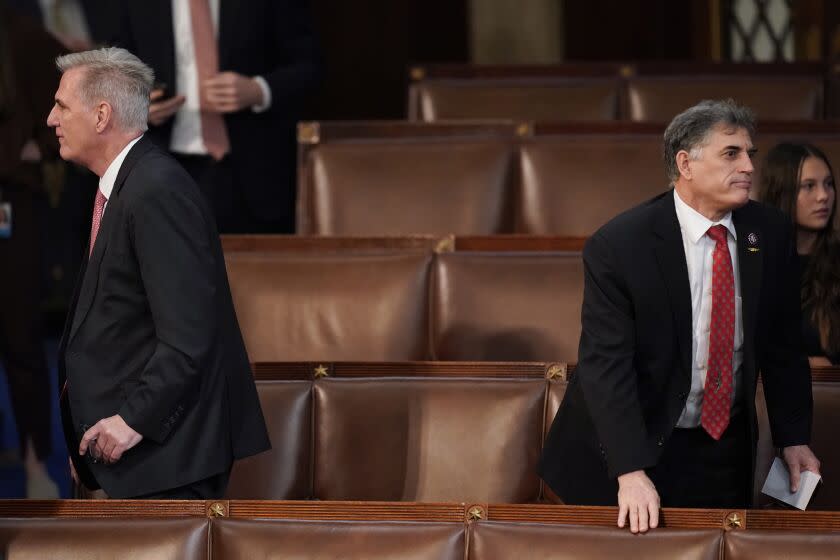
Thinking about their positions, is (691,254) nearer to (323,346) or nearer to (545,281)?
(545,281)

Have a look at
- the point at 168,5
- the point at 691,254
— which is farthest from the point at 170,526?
the point at 168,5

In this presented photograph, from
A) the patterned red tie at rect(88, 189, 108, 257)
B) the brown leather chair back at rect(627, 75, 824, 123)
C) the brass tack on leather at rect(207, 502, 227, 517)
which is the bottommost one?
the brass tack on leather at rect(207, 502, 227, 517)

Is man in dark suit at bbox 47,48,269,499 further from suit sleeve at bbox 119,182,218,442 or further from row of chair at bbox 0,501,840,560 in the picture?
row of chair at bbox 0,501,840,560

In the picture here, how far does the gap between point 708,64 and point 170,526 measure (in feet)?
5.99

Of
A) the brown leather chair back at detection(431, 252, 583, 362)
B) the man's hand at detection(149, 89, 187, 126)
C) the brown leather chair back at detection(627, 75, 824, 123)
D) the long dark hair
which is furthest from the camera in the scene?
the brown leather chair back at detection(627, 75, 824, 123)

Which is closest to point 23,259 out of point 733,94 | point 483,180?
point 483,180

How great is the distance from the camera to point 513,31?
11.0 ft

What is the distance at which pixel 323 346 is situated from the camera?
69.1 inches

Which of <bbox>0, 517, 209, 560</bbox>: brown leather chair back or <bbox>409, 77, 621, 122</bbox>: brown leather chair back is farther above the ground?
<bbox>409, 77, 621, 122</bbox>: brown leather chair back

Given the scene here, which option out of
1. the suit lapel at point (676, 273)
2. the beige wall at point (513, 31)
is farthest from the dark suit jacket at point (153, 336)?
the beige wall at point (513, 31)

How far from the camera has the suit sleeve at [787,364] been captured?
128cm

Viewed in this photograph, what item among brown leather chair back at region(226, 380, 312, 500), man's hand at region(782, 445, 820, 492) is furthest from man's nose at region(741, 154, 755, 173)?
brown leather chair back at region(226, 380, 312, 500)

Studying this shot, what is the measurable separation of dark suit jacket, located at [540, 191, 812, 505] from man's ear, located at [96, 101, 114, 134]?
446 mm

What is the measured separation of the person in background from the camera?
88.9 inches
